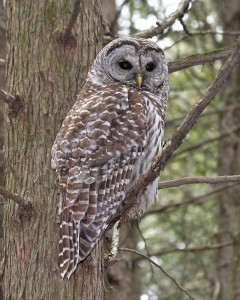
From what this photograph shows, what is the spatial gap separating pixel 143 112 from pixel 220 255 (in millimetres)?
3284

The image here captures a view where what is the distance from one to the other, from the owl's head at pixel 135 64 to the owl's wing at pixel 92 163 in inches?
16.5

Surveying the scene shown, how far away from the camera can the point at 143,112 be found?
3971mm

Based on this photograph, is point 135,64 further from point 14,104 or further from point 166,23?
point 14,104

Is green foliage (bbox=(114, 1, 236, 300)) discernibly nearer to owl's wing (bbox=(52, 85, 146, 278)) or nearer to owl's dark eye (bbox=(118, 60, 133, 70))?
owl's dark eye (bbox=(118, 60, 133, 70))

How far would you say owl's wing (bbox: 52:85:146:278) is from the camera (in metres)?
3.38

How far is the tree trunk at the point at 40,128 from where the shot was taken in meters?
3.42

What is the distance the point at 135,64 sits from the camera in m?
4.39

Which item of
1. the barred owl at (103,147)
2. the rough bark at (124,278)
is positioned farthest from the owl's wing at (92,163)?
the rough bark at (124,278)

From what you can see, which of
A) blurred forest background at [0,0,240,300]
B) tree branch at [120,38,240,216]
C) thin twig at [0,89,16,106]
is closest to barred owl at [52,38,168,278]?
thin twig at [0,89,16,106]

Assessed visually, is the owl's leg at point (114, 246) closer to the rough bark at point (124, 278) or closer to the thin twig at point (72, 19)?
the thin twig at point (72, 19)

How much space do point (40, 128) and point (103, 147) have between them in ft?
1.23

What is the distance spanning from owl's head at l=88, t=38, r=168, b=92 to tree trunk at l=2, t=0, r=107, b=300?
262 millimetres

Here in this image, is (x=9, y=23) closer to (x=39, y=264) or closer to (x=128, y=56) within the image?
(x=128, y=56)

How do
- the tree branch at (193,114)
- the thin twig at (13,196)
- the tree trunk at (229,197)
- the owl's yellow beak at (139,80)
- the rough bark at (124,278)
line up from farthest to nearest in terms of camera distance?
the tree trunk at (229,197) < the rough bark at (124,278) < the owl's yellow beak at (139,80) < the thin twig at (13,196) < the tree branch at (193,114)
